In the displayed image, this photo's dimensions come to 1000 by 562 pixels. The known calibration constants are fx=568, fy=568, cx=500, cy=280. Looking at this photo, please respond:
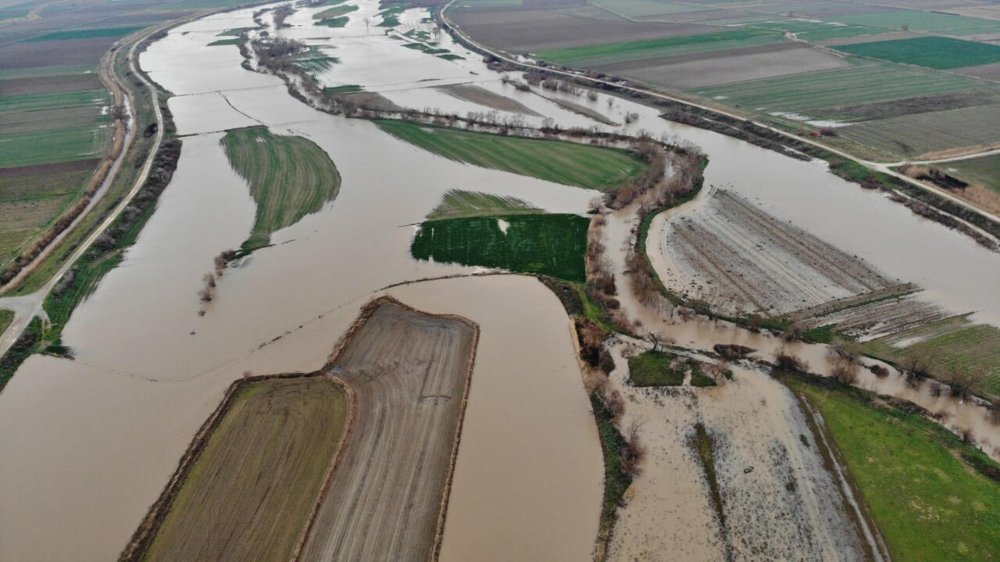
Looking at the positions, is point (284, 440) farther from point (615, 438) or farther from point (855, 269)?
point (855, 269)

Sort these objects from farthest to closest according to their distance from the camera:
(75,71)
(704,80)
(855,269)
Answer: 1. (75,71)
2. (704,80)
3. (855,269)

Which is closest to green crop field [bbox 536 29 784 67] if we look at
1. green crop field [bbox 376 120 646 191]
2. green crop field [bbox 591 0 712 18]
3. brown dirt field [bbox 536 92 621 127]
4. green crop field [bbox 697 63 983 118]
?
brown dirt field [bbox 536 92 621 127]

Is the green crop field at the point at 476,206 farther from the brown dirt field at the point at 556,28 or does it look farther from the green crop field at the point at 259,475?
the brown dirt field at the point at 556,28

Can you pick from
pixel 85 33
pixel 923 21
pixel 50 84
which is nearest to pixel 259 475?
pixel 50 84

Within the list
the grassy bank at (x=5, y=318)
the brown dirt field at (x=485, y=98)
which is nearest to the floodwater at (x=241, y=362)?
the grassy bank at (x=5, y=318)

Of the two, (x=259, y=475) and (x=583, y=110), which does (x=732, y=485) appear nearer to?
(x=259, y=475)

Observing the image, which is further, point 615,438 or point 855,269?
point 855,269

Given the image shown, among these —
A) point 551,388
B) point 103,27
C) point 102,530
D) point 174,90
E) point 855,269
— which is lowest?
point 102,530

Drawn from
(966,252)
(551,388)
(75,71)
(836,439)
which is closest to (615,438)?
(551,388)
